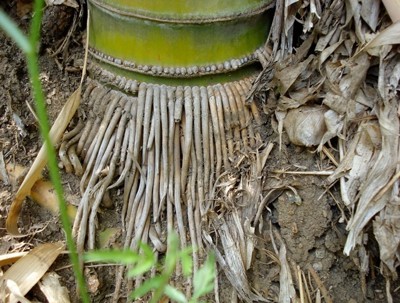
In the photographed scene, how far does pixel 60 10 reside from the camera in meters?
1.11

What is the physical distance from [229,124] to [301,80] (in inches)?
5.8

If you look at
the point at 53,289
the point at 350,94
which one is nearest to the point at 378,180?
the point at 350,94

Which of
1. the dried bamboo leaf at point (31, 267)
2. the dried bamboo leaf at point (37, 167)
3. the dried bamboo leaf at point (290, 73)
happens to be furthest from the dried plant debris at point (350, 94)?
the dried bamboo leaf at point (31, 267)

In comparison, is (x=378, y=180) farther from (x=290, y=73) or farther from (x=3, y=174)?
(x=3, y=174)

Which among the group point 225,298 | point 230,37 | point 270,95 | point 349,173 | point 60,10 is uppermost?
point 60,10

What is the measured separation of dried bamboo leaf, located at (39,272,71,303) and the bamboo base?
0.22 ft

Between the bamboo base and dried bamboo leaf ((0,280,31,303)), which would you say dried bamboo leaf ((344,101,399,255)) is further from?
dried bamboo leaf ((0,280,31,303))

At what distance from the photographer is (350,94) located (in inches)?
37.7

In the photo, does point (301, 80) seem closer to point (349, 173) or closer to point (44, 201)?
point (349, 173)

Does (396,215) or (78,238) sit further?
(78,238)

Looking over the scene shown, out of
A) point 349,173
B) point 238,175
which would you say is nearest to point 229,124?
point 238,175

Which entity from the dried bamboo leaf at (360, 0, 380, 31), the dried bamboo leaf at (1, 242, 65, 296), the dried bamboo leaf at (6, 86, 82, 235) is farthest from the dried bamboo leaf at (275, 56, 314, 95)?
the dried bamboo leaf at (1, 242, 65, 296)

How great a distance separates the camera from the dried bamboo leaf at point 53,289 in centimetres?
92

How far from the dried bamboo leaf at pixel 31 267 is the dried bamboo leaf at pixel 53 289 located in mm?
12
